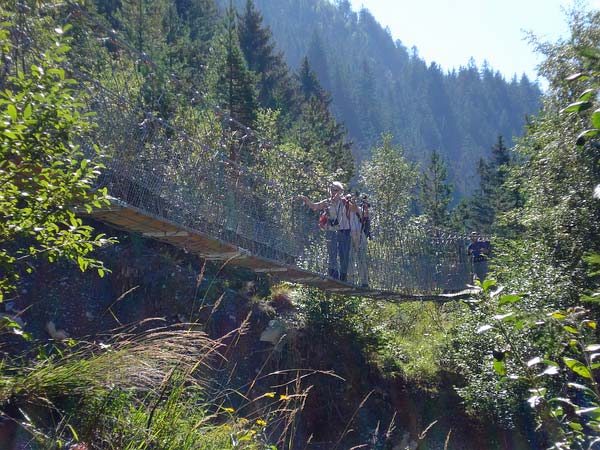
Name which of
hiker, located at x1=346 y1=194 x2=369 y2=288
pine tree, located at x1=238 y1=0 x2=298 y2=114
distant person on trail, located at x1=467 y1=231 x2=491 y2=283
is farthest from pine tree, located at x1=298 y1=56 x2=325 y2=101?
hiker, located at x1=346 y1=194 x2=369 y2=288

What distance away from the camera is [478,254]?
1105 cm

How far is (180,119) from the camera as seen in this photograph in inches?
303

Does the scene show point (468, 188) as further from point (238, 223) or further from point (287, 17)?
point (238, 223)

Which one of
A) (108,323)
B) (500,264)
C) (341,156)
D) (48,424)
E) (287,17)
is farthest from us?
(287,17)

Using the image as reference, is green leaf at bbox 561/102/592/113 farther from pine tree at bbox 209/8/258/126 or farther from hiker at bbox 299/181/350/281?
pine tree at bbox 209/8/258/126

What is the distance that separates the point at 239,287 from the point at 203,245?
284 centimetres

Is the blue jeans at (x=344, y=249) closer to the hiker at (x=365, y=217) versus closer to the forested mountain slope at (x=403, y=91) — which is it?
the hiker at (x=365, y=217)

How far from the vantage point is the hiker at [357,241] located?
23.7 ft

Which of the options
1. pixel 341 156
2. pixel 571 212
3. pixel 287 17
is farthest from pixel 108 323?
pixel 287 17

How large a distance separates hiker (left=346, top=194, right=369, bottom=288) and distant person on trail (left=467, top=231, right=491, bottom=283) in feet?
11.2

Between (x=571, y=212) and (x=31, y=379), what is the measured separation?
258 inches

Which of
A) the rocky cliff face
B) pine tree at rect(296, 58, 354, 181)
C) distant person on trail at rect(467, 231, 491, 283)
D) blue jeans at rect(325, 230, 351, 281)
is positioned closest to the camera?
the rocky cliff face

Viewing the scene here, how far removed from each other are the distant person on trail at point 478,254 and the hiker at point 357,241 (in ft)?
11.2

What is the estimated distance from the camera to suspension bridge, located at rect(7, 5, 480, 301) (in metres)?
5.20
